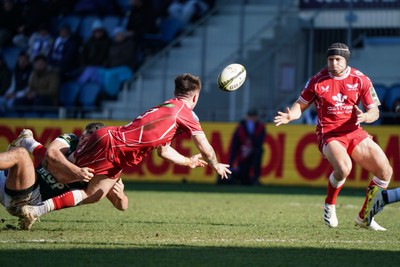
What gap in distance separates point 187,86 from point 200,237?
1.73m

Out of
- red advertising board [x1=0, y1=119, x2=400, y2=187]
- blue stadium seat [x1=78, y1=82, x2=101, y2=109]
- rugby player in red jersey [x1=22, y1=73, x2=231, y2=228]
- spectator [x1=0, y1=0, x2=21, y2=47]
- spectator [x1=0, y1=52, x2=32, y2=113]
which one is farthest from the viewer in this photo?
spectator [x1=0, y1=0, x2=21, y2=47]

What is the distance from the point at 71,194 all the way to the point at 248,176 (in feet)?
42.2

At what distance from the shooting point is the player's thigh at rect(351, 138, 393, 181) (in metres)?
11.7

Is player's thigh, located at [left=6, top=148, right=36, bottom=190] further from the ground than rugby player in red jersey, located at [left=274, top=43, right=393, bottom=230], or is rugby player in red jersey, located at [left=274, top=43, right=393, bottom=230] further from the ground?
rugby player in red jersey, located at [left=274, top=43, right=393, bottom=230]

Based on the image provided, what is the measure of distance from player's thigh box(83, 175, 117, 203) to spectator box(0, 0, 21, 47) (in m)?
19.0

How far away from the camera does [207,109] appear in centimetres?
2456

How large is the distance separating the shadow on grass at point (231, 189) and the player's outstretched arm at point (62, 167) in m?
9.28

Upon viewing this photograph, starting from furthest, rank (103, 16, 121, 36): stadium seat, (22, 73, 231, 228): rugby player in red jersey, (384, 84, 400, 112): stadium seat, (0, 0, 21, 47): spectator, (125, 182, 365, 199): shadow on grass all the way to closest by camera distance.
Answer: (0, 0, 21, 47): spectator → (103, 16, 121, 36): stadium seat → (384, 84, 400, 112): stadium seat → (125, 182, 365, 199): shadow on grass → (22, 73, 231, 228): rugby player in red jersey

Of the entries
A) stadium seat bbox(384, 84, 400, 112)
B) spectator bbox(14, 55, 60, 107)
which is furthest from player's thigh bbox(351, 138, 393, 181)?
spectator bbox(14, 55, 60, 107)

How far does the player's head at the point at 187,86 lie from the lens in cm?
1023

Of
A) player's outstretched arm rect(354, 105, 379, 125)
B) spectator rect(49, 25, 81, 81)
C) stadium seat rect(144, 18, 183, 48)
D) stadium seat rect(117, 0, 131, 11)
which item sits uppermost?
stadium seat rect(117, 0, 131, 11)

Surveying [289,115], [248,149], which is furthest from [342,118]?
[248,149]

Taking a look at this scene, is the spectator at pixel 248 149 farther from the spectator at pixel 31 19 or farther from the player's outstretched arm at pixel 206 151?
A: the player's outstretched arm at pixel 206 151

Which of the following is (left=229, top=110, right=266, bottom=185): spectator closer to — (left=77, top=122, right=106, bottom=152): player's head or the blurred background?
the blurred background
